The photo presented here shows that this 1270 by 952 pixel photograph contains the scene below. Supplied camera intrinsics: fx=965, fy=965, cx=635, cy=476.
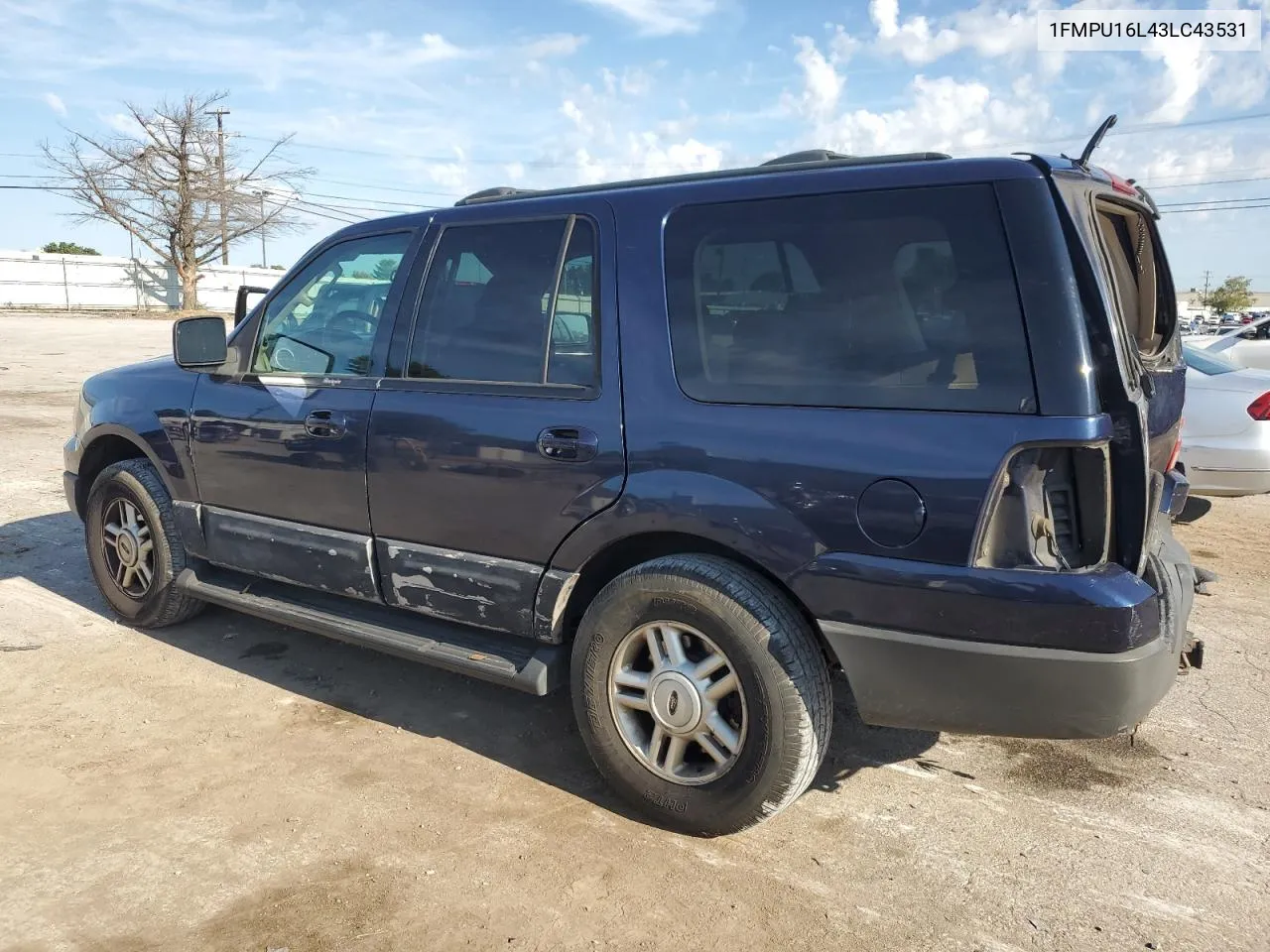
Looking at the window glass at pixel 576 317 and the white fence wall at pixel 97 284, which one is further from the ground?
the white fence wall at pixel 97 284

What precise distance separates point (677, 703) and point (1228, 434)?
585 centimetres

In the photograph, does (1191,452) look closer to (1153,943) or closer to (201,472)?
(1153,943)

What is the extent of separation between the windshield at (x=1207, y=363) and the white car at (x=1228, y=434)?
0.10 meters

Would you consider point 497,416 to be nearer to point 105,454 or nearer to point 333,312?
point 333,312

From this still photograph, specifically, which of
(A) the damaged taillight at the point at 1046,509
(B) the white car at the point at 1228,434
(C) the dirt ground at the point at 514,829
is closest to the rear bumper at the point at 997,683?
(A) the damaged taillight at the point at 1046,509

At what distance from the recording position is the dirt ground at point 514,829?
8.61 ft

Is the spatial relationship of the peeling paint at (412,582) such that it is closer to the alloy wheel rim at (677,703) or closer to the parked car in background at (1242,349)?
the alloy wheel rim at (677,703)

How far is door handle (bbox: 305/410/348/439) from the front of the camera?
3.75m

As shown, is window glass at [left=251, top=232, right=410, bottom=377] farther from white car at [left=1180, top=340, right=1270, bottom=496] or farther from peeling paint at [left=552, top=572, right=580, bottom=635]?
white car at [left=1180, top=340, right=1270, bottom=496]

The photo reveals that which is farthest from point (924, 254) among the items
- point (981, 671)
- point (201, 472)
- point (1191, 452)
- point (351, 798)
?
point (1191, 452)

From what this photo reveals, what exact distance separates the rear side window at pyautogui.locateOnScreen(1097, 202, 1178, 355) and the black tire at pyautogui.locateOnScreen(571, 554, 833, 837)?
149cm

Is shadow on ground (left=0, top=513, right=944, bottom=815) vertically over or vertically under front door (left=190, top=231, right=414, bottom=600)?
under

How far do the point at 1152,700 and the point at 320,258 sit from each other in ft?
11.4

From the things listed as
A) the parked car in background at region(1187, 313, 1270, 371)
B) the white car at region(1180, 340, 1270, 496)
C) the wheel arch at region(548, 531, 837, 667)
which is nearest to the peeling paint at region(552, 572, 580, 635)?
the wheel arch at region(548, 531, 837, 667)
